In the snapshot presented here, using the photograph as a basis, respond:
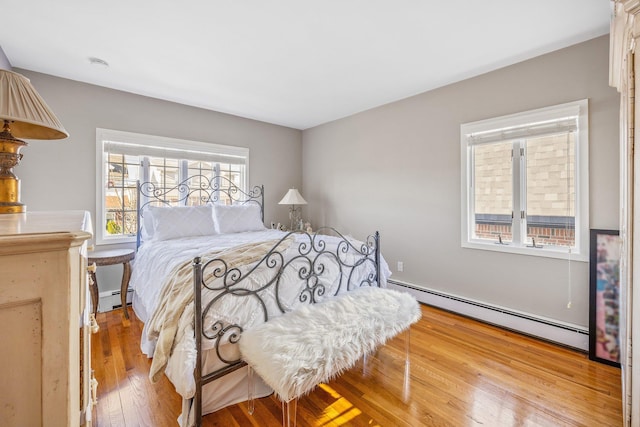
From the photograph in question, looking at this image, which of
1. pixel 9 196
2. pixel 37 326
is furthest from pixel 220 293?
pixel 37 326

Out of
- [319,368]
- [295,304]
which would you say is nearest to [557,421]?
[319,368]

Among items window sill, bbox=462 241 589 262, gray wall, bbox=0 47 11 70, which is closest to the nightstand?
gray wall, bbox=0 47 11 70

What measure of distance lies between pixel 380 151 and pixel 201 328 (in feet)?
10.1

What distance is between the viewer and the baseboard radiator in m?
2.39

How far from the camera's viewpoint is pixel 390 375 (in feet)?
6.69

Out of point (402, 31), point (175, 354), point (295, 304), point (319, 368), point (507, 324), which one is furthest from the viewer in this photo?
point (507, 324)

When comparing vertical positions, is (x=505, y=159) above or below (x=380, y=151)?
below

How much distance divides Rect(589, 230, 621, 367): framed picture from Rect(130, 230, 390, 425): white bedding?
5.23 ft

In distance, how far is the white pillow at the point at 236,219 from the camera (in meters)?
3.53

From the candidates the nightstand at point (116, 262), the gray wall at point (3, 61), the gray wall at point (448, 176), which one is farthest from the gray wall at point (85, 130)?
the gray wall at point (448, 176)

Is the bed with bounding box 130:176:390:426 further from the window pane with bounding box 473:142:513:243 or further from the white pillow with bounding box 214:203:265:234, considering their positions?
the window pane with bounding box 473:142:513:243

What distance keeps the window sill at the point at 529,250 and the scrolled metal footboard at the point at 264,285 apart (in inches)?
52.4

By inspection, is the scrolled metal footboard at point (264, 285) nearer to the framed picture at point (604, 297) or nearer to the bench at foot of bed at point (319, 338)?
the bench at foot of bed at point (319, 338)

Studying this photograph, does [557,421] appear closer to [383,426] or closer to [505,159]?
[383,426]
